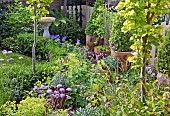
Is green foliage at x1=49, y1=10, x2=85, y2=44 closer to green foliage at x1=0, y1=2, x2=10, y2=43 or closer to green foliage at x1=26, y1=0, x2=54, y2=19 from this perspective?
green foliage at x1=0, y1=2, x2=10, y2=43

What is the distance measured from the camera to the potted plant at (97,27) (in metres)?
6.96

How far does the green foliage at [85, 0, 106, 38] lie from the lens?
274 inches

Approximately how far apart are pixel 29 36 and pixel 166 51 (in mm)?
3327

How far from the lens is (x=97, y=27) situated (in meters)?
7.18

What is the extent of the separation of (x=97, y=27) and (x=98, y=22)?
0.53ft

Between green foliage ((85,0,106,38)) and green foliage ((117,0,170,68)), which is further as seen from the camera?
green foliage ((85,0,106,38))

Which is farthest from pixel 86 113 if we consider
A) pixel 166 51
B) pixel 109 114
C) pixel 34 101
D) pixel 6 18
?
pixel 6 18

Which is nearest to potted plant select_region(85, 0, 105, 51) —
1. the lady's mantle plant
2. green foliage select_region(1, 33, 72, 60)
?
green foliage select_region(1, 33, 72, 60)

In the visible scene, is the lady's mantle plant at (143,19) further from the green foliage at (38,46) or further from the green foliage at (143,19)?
the green foliage at (38,46)

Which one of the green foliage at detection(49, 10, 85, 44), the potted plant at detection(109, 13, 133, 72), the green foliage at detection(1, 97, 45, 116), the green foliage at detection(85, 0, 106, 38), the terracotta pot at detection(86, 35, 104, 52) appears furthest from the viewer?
the green foliage at detection(49, 10, 85, 44)

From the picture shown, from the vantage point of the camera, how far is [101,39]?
718 cm

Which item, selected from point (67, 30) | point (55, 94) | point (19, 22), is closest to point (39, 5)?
point (55, 94)

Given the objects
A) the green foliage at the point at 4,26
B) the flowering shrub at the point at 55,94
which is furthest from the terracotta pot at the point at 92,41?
the flowering shrub at the point at 55,94

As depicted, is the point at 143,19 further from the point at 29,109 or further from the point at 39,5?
the point at 39,5
